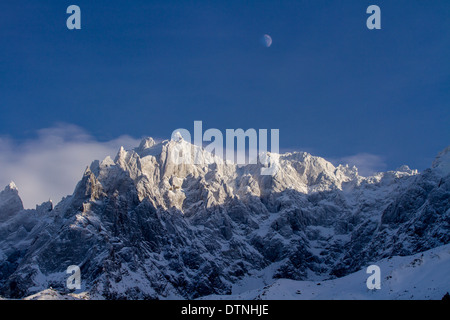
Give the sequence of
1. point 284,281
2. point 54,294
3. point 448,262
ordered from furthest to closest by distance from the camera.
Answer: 1. point 54,294
2. point 284,281
3. point 448,262

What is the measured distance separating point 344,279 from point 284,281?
12.9 m

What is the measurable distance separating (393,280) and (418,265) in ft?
20.1

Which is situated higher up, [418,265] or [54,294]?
[418,265]
